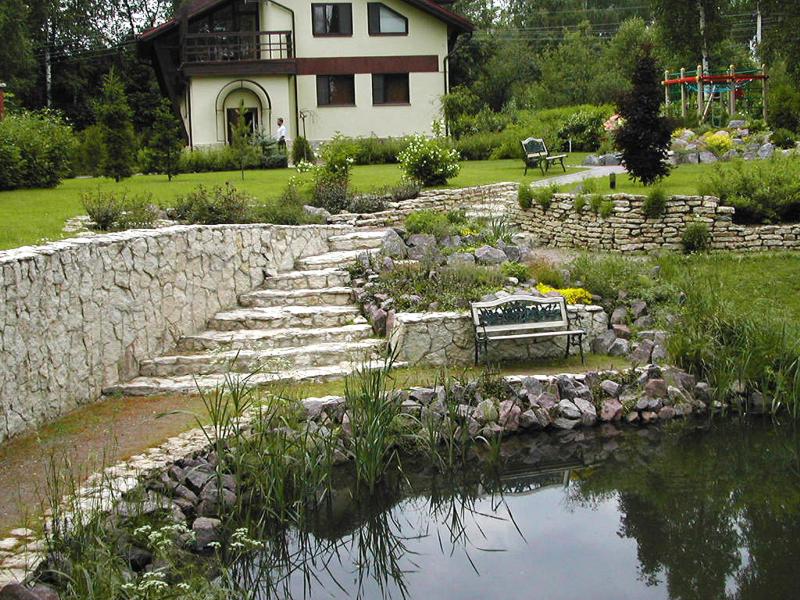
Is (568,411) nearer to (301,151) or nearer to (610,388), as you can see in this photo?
(610,388)

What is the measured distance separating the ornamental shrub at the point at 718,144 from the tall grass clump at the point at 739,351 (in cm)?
1453

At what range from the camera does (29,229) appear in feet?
44.6

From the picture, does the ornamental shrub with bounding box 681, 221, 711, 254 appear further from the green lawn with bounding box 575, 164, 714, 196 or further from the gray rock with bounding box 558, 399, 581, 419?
the gray rock with bounding box 558, 399, 581, 419

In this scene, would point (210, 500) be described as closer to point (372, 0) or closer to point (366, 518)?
point (366, 518)

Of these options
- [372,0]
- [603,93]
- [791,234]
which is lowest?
[791,234]

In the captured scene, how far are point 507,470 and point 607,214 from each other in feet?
26.2

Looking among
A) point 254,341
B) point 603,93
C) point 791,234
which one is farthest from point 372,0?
point 254,341

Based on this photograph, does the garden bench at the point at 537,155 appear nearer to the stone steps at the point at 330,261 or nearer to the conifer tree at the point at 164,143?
the conifer tree at the point at 164,143

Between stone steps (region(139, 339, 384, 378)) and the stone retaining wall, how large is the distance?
0.43 metres

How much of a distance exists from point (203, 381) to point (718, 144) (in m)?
18.6

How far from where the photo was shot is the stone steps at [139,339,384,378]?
11781 mm

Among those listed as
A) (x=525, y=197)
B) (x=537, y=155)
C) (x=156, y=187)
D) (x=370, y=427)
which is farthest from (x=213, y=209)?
(x=537, y=155)

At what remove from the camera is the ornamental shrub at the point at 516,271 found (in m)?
13.7

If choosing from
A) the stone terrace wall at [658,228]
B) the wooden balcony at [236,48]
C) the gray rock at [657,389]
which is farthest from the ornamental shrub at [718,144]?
the gray rock at [657,389]
